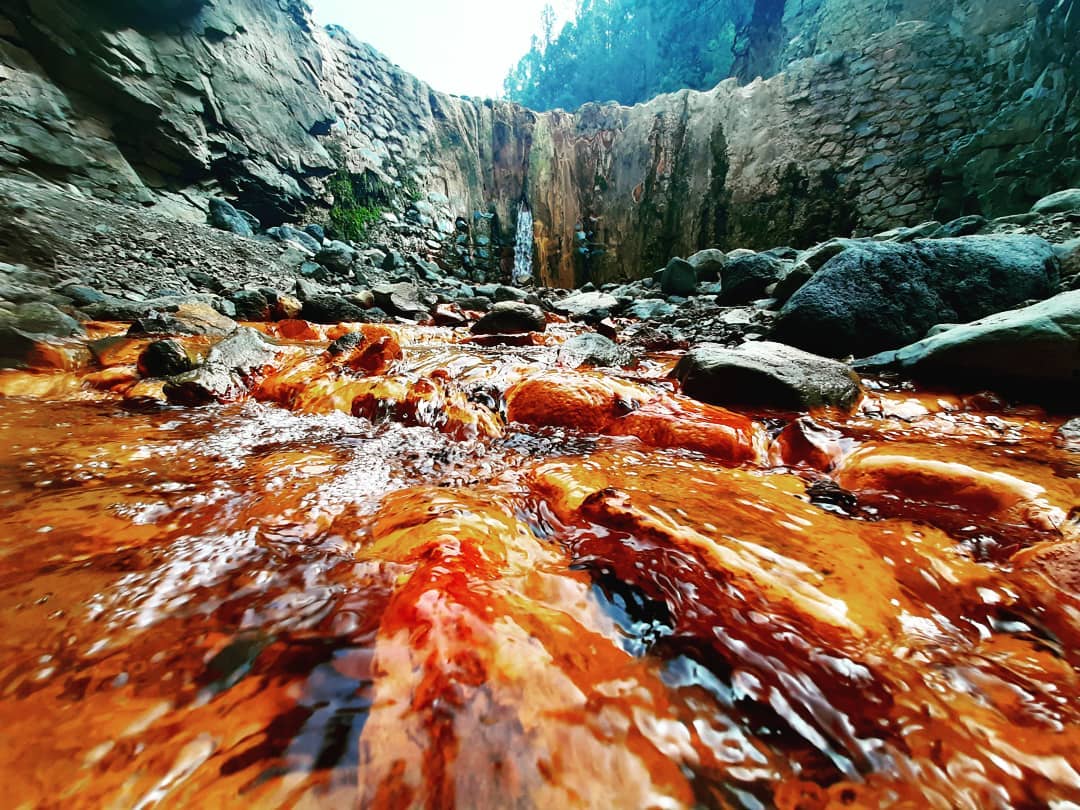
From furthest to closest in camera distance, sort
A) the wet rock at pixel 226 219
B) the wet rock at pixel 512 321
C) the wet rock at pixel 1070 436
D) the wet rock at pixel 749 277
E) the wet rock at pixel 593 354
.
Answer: the wet rock at pixel 226 219 < the wet rock at pixel 749 277 < the wet rock at pixel 512 321 < the wet rock at pixel 593 354 < the wet rock at pixel 1070 436

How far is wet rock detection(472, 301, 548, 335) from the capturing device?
6449 mm

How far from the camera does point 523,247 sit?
1831 centimetres

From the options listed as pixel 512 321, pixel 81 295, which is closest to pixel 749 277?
pixel 512 321

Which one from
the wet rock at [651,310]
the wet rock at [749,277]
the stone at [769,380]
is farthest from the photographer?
the wet rock at [651,310]

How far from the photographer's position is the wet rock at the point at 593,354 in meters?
4.17

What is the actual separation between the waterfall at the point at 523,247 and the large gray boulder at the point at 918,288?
Answer: 15.0m

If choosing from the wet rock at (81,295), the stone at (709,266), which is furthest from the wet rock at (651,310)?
the wet rock at (81,295)

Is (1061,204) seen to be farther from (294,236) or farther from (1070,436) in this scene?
(294,236)

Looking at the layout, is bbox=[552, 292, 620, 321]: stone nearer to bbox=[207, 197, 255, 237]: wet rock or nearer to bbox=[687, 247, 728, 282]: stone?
bbox=[687, 247, 728, 282]: stone

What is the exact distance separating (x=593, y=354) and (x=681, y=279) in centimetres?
666

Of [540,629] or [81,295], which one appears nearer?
[540,629]

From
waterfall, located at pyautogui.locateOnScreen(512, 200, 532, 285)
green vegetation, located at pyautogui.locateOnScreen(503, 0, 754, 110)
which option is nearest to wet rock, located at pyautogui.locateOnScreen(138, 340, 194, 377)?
waterfall, located at pyautogui.locateOnScreen(512, 200, 532, 285)

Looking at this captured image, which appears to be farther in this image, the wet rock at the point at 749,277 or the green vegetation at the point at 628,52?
the green vegetation at the point at 628,52

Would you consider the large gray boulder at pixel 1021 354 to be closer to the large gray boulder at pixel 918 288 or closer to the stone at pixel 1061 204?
the large gray boulder at pixel 918 288
